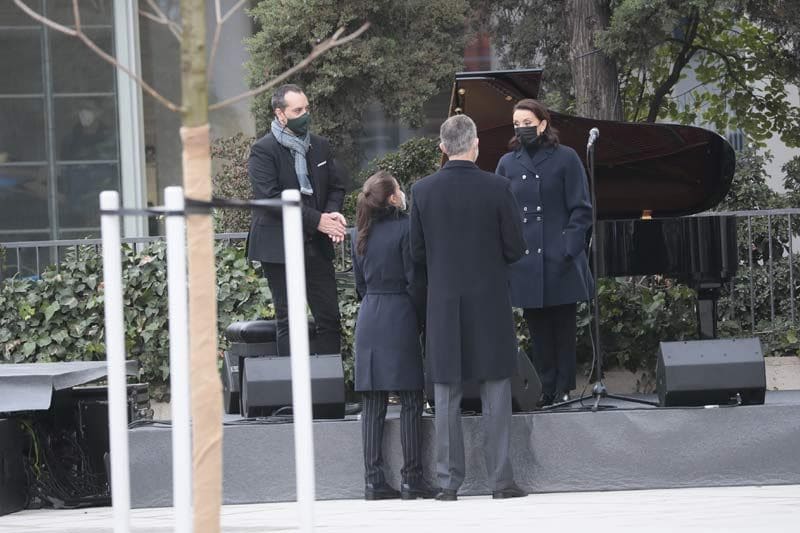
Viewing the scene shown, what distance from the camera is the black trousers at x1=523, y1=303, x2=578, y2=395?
6578 millimetres

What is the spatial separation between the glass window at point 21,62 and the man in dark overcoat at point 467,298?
34.7ft

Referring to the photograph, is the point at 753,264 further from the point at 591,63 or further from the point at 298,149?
the point at 298,149

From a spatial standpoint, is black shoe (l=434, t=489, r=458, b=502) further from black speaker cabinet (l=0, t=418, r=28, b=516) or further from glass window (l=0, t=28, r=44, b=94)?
glass window (l=0, t=28, r=44, b=94)

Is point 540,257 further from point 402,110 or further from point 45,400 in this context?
point 402,110

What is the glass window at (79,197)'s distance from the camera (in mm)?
15109

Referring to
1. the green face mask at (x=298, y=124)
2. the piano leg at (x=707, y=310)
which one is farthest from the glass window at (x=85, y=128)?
the piano leg at (x=707, y=310)

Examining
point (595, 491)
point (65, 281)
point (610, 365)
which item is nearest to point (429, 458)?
point (595, 491)

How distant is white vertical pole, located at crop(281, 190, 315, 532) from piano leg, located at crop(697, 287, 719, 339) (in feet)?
15.6

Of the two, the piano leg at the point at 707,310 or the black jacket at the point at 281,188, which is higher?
the black jacket at the point at 281,188

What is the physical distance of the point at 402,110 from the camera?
38.9 ft

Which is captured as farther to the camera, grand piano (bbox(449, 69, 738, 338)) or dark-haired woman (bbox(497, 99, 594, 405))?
grand piano (bbox(449, 69, 738, 338))

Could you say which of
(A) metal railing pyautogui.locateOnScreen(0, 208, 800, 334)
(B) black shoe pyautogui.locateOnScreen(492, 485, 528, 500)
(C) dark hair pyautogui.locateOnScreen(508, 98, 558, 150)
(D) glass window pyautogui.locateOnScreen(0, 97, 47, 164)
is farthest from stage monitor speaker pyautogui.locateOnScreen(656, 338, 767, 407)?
(D) glass window pyautogui.locateOnScreen(0, 97, 47, 164)

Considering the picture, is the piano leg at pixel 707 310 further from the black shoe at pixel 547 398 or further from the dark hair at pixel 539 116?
the dark hair at pixel 539 116

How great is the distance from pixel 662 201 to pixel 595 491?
103 inches
